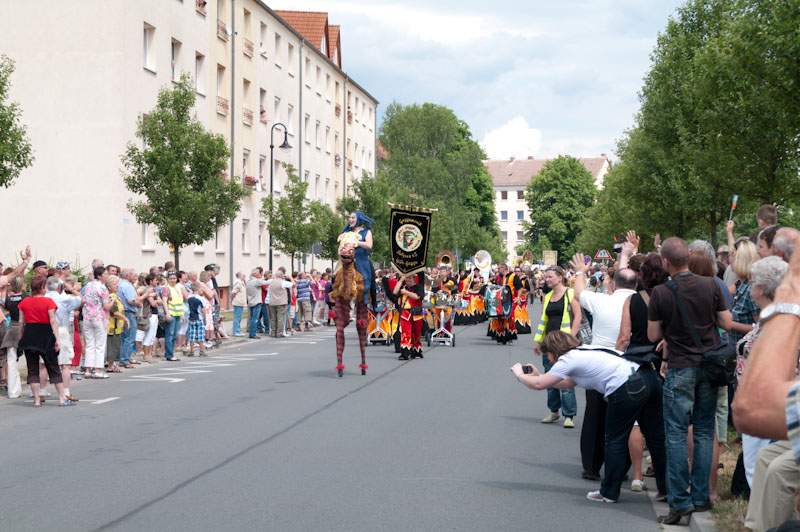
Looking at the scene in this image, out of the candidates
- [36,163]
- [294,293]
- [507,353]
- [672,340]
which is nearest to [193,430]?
[672,340]

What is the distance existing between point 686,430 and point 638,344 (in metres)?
1.21

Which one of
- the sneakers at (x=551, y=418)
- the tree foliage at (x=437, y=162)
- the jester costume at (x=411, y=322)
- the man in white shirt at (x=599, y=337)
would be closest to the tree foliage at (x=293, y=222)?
the jester costume at (x=411, y=322)

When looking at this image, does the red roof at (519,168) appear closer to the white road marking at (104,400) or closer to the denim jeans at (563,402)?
the white road marking at (104,400)

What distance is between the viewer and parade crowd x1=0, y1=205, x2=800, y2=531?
156 inches

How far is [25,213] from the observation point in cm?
3491

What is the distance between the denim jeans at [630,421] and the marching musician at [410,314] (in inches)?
554

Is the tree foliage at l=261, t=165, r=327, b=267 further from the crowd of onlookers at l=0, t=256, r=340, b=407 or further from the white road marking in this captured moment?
the white road marking

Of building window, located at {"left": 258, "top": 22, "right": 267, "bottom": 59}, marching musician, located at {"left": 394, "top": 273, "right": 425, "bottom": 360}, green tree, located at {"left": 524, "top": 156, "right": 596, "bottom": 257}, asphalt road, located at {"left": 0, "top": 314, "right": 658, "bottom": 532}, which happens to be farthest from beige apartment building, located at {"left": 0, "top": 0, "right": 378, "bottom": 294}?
green tree, located at {"left": 524, "top": 156, "right": 596, "bottom": 257}

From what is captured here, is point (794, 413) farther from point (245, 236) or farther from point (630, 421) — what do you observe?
point (245, 236)

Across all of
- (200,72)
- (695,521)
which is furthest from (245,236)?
(695,521)

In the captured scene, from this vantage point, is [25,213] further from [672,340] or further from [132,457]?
[672,340]

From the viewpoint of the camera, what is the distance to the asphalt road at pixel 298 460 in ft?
24.4

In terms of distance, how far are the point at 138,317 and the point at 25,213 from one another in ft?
50.0

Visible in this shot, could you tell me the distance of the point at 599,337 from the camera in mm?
9352
